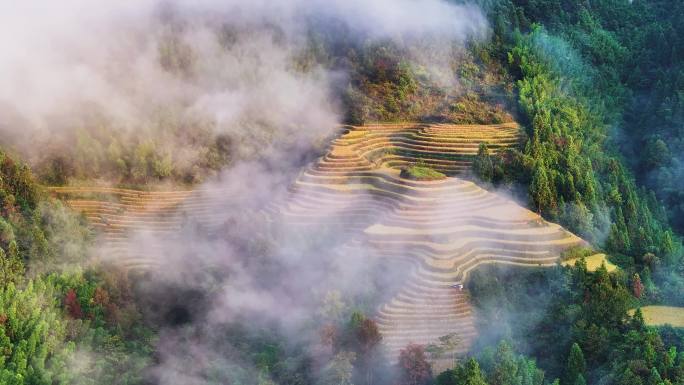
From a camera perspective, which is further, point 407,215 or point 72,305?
point 407,215

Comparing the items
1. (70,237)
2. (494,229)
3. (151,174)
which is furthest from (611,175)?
(70,237)

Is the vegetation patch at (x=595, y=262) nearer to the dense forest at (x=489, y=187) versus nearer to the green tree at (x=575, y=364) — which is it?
the dense forest at (x=489, y=187)

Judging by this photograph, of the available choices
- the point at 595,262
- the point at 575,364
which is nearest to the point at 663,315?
the point at 595,262

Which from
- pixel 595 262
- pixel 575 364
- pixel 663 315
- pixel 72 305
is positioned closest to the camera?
pixel 575 364

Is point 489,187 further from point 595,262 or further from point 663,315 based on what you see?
point 663,315

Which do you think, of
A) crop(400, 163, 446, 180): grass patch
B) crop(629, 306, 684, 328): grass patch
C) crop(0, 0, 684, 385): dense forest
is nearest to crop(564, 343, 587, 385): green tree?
crop(0, 0, 684, 385): dense forest

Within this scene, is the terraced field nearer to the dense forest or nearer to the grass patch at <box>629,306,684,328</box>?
the dense forest

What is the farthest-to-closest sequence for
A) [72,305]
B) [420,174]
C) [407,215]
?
1. [420,174]
2. [407,215]
3. [72,305]
